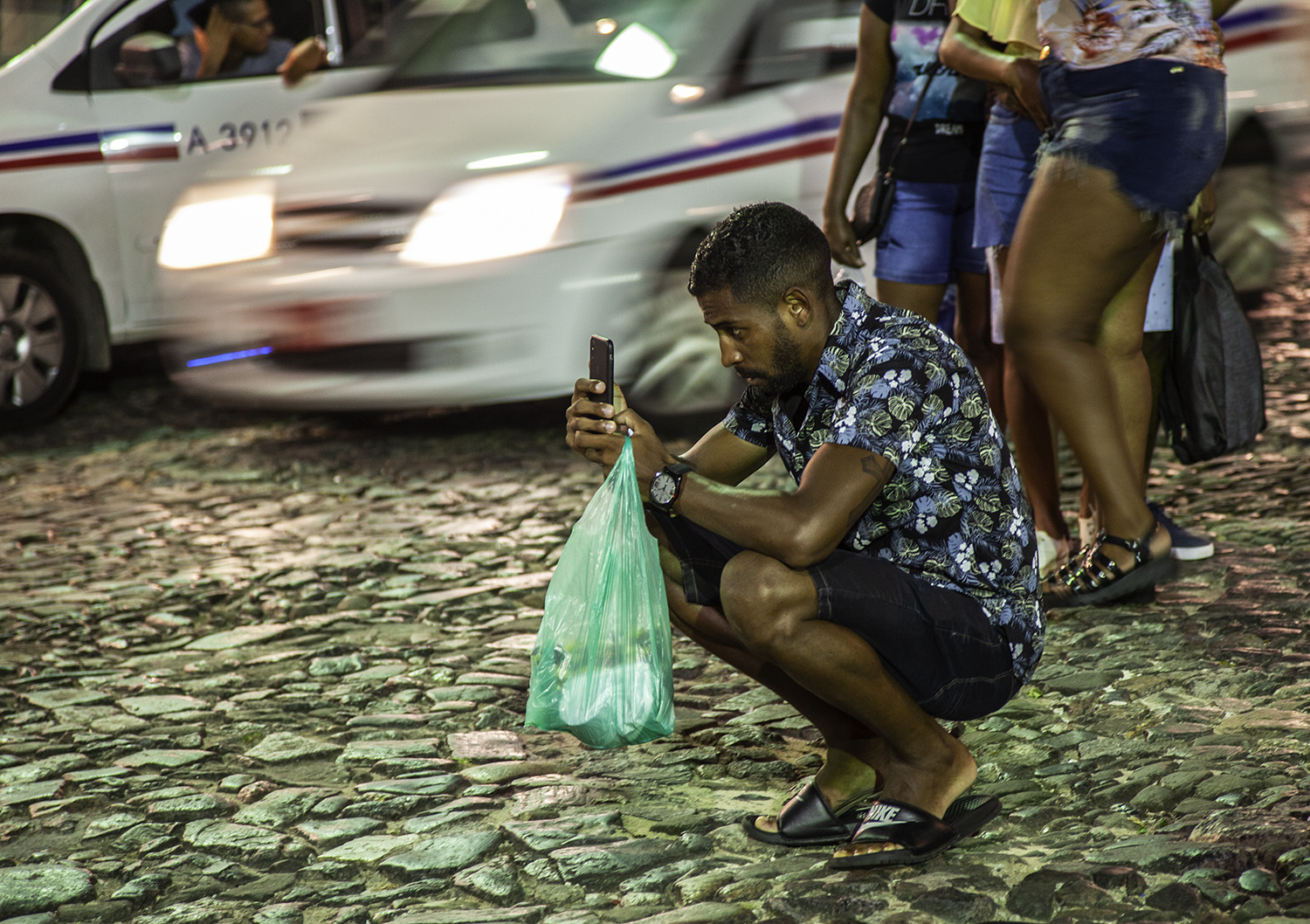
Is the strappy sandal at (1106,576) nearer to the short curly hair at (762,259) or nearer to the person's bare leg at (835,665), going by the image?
the person's bare leg at (835,665)

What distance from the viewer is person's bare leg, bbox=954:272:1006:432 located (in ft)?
15.2

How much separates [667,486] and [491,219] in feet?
10.6

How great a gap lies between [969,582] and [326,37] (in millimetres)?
5674

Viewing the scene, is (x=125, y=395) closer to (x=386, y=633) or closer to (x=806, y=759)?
(x=386, y=633)

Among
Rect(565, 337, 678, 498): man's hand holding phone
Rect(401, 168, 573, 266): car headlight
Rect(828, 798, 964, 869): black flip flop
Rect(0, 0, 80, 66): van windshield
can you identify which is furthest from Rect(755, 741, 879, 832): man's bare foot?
Rect(0, 0, 80, 66): van windshield

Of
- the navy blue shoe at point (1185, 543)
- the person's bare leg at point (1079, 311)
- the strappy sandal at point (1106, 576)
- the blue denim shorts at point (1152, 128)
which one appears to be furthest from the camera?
the navy blue shoe at point (1185, 543)

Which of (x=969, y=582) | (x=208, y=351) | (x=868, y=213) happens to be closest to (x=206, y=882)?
(x=969, y=582)

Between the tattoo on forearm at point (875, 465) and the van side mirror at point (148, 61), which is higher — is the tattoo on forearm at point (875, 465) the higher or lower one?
the lower one

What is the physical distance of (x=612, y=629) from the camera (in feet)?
9.67

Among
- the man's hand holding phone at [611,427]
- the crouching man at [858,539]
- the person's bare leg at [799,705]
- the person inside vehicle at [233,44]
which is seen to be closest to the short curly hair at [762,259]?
the crouching man at [858,539]

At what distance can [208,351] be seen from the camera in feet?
20.4

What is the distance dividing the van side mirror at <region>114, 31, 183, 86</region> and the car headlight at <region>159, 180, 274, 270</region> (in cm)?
90

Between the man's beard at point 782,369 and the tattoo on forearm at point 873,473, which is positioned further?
the man's beard at point 782,369

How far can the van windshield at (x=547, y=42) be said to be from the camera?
239 inches
